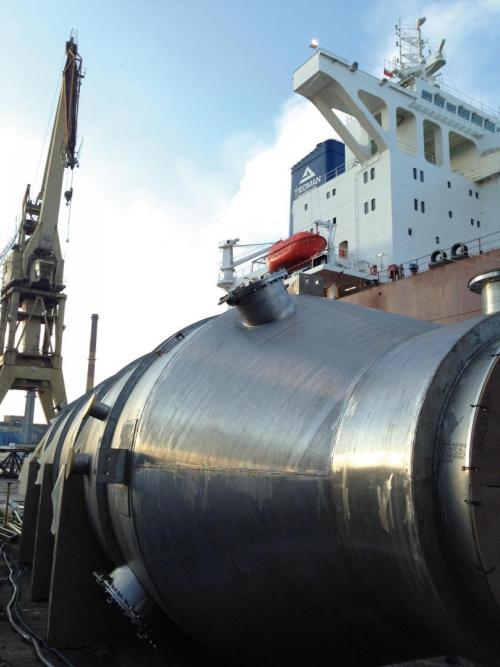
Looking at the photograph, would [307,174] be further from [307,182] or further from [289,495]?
[289,495]

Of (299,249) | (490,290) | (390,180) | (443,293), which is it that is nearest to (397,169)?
(390,180)

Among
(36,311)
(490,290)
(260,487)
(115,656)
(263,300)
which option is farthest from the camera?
(36,311)

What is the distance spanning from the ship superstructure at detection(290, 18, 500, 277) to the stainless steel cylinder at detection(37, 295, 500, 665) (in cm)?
1931

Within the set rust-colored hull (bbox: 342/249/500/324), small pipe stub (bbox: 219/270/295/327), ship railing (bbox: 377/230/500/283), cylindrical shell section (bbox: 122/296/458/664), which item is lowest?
cylindrical shell section (bbox: 122/296/458/664)

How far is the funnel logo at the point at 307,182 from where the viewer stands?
28609 millimetres

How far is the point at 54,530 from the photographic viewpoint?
427cm

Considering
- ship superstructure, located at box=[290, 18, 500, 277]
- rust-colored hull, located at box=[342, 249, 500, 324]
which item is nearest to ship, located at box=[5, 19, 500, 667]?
rust-colored hull, located at box=[342, 249, 500, 324]

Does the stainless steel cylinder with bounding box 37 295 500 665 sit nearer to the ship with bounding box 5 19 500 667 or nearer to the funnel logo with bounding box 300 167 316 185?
the ship with bounding box 5 19 500 667

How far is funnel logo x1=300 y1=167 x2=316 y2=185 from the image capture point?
2916cm

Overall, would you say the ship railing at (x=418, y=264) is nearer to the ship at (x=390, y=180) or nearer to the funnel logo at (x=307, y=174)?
the ship at (x=390, y=180)

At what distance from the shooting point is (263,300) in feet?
10.5

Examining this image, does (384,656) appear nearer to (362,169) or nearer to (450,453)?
(450,453)

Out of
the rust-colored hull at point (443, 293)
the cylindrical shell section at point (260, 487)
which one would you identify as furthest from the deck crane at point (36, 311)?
the cylindrical shell section at point (260, 487)

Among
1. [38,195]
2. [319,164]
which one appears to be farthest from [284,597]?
[38,195]
